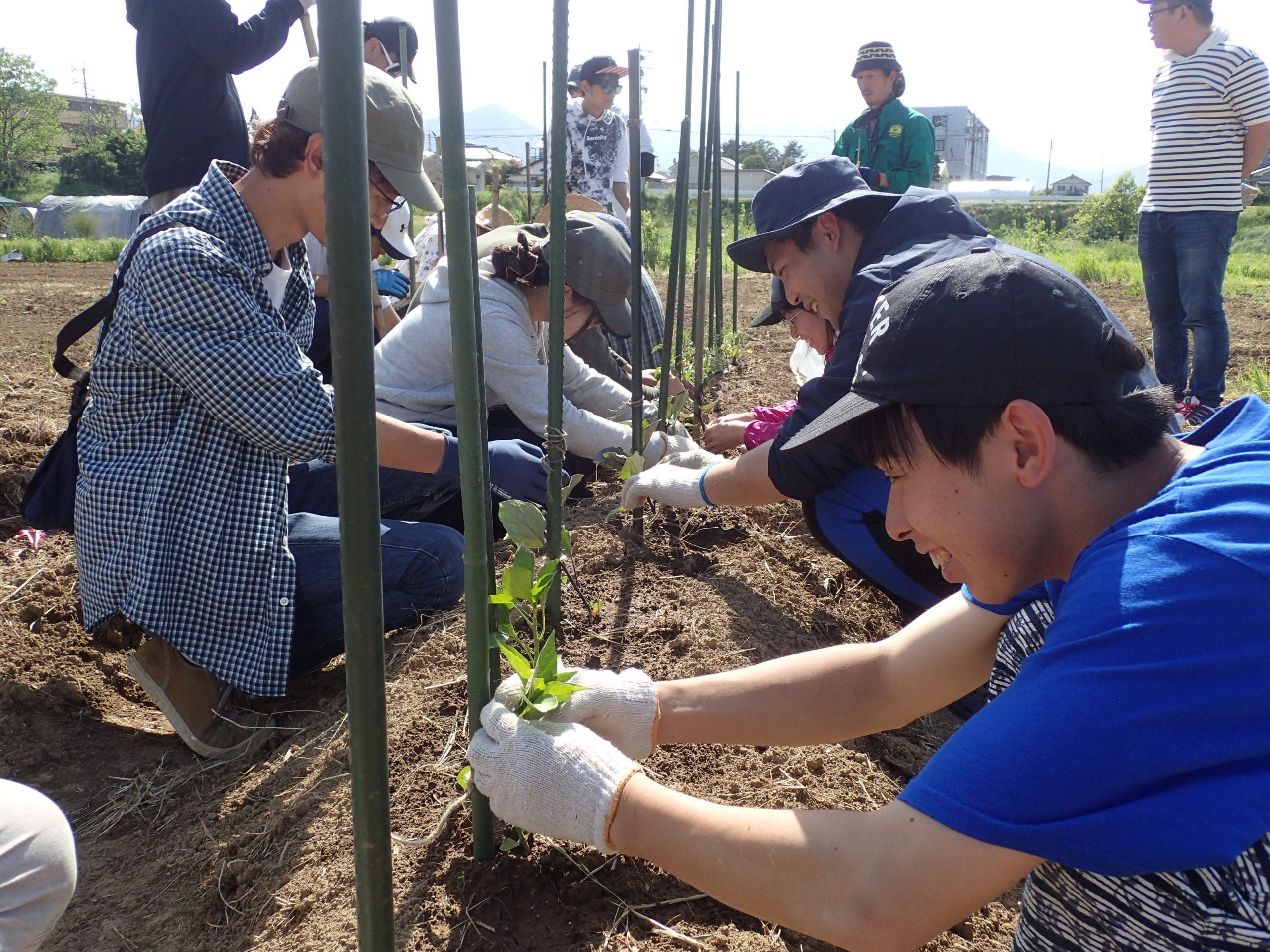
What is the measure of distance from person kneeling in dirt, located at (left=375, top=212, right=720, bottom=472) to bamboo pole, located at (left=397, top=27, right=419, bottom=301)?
499 mm

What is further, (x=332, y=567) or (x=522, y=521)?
(x=332, y=567)

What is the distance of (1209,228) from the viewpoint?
391cm

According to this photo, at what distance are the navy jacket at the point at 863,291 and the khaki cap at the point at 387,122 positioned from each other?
0.89 m

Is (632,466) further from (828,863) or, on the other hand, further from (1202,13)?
(1202,13)

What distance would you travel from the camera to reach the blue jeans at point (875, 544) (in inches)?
86.1

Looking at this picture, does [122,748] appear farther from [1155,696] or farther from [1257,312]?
[1257,312]

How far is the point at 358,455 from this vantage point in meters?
0.75

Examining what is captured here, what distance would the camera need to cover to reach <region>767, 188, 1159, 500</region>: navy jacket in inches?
76.2

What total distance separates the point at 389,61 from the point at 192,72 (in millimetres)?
958

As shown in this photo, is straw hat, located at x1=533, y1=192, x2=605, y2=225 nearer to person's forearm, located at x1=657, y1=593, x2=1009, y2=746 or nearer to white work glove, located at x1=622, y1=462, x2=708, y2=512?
white work glove, located at x1=622, y1=462, x2=708, y2=512

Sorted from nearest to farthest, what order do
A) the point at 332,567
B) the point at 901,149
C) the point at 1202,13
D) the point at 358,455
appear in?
the point at 358,455, the point at 332,567, the point at 1202,13, the point at 901,149

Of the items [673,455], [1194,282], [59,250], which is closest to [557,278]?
[673,455]

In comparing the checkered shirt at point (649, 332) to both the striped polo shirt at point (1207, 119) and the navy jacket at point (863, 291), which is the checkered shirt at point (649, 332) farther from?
the striped polo shirt at point (1207, 119)

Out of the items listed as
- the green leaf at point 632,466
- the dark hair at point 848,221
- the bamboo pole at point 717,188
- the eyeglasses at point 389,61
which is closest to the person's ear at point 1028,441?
the dark hair at point 848,221
